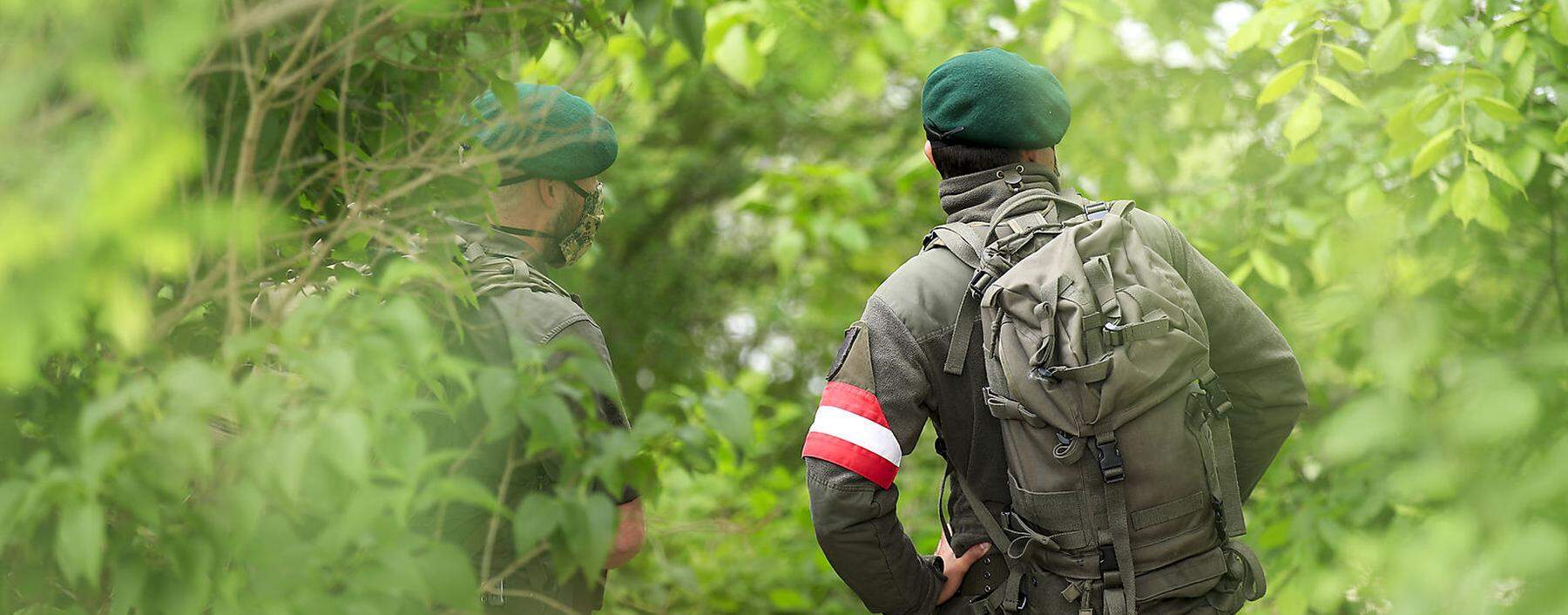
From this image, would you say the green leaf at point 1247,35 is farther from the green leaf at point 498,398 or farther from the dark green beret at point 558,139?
the green leaf at point 498,398

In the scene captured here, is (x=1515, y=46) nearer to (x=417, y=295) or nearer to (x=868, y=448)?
(x=868, y=448)

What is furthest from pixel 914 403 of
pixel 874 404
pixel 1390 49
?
pixel 1390 49

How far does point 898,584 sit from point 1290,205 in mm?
2491

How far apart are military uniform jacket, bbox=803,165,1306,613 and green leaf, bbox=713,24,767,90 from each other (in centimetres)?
154

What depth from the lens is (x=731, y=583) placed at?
18.5 ft

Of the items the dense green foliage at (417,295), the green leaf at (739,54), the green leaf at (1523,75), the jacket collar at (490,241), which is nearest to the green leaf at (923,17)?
the dense green foliage at (417,295)

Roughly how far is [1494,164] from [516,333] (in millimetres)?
2399

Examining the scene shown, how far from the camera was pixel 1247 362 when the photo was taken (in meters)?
2.43

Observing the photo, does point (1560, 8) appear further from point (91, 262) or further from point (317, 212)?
point (91, 262)

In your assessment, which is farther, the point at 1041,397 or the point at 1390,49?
the point at 1390,49

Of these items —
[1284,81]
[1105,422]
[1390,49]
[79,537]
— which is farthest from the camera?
[1284,81]

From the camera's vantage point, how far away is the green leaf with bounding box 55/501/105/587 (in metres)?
1.22

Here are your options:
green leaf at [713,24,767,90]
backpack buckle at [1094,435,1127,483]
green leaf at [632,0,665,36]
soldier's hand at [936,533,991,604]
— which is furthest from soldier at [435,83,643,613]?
green leaf at [713,24,767,90]

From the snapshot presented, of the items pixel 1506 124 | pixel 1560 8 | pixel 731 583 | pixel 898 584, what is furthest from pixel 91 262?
pixel 731 583
